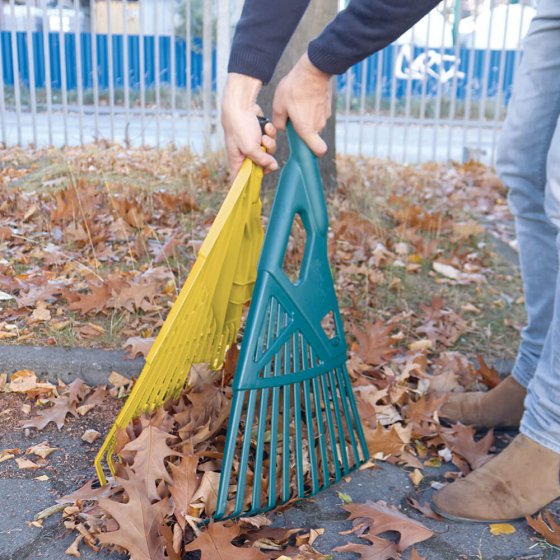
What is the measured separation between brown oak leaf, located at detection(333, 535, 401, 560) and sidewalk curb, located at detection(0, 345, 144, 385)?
89cm

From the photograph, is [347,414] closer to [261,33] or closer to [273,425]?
Answer: [273,425]

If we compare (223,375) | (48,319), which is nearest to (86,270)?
(48,319)

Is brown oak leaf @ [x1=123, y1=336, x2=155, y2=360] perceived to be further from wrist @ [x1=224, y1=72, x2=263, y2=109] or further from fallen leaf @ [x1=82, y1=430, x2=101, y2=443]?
wrist @ [x1=224, y1=72, x2=263, y2=109]

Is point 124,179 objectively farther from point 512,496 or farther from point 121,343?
point 512,496

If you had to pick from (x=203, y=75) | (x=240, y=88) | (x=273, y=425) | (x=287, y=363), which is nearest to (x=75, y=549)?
(x=273, y=425)

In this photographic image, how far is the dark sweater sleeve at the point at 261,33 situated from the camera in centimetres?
160

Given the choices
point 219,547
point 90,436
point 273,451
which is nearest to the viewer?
point 219,547

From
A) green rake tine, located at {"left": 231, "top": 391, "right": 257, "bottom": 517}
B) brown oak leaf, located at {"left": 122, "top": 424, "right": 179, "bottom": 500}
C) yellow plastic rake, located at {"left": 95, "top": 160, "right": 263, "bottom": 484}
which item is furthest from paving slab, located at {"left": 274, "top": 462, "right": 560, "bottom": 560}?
yellow plastic rake, located at {"left": 95, "top": 160, "right": 263, "bottom": 484}

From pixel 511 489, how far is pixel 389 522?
11.7 inches

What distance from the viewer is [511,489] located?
1.65 meters

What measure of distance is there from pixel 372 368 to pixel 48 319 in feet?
3.47

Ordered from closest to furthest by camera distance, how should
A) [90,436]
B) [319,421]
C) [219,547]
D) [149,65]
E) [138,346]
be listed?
[219,547] → [319,421] → [90,436] → [138,346] → [149,65]

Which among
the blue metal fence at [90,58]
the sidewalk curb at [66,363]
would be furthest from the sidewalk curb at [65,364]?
the blue metal fence at [90,58]

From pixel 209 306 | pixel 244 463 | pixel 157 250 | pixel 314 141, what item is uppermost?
pixel 314 141
